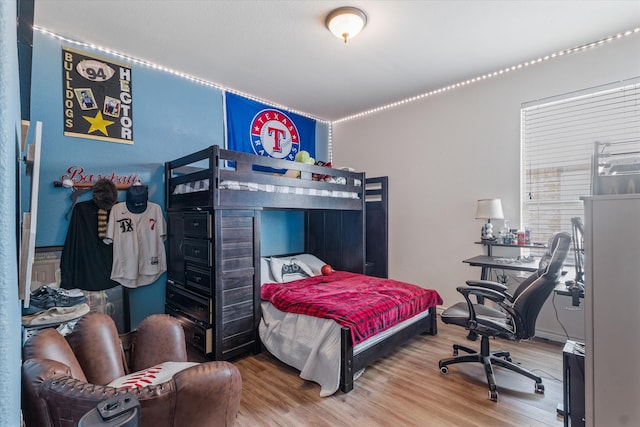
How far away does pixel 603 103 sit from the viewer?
2.88 meters

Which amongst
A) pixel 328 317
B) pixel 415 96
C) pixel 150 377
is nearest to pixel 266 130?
pixel 415 96

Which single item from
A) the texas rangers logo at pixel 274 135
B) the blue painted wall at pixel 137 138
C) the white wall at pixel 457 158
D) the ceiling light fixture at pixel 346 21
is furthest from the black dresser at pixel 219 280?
the white wall at pixel 457 158

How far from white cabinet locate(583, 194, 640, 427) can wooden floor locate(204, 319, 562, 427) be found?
869mm

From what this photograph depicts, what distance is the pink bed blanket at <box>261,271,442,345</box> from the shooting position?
2.36 m

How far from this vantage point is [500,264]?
9.66 feet

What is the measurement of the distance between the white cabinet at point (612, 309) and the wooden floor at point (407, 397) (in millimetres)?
869

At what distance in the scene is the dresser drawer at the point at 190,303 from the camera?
2.67 meters

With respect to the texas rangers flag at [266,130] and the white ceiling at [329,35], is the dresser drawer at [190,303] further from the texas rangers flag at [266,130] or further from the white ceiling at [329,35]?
the white ceiling at [329,35]

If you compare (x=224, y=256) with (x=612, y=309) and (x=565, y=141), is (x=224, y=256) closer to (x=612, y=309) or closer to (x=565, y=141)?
(x=612, y=309)

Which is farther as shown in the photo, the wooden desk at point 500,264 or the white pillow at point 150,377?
the wooden desk at point 500,264

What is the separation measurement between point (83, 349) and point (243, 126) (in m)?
3.06

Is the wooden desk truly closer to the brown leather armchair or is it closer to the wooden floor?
the wooden floor

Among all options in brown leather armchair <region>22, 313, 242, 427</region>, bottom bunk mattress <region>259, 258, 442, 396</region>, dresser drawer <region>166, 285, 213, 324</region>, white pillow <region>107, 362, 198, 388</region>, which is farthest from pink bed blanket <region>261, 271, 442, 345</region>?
brown leather armchair <region>22, 313, 242, 427</region>

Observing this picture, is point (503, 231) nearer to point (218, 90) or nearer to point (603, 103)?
point (603, 103)
